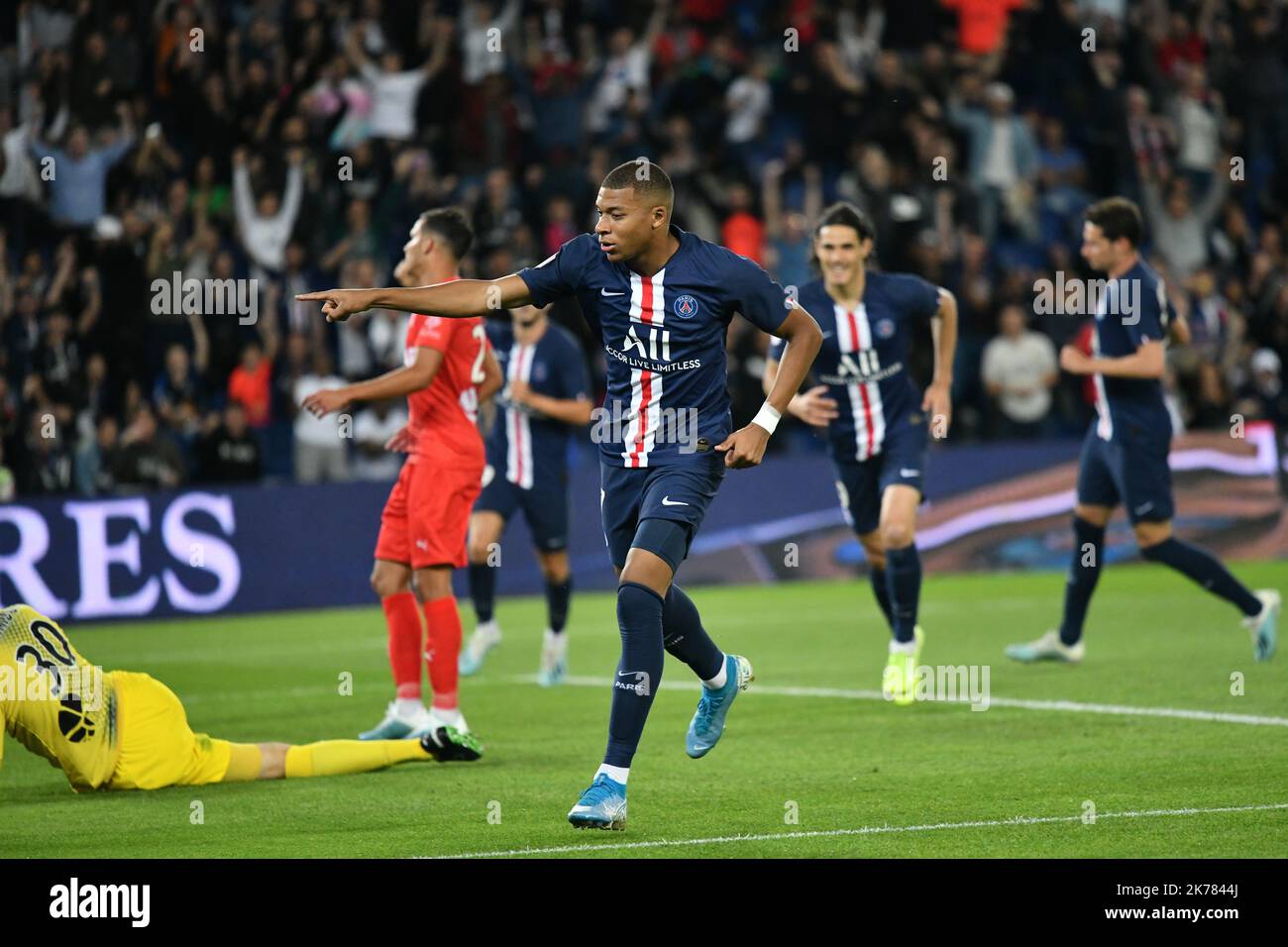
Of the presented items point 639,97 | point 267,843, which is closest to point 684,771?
point 267,843

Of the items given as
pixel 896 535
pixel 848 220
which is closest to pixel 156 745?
pixel 896 535

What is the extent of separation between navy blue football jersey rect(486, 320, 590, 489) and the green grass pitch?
4.43 ft

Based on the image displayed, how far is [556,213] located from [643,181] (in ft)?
41.2

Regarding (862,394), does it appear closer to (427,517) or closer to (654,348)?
(427,517)

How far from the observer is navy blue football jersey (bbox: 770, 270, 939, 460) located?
433 inches

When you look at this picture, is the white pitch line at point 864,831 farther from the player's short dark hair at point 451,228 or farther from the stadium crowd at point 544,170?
the stadium crowd at point 544,170

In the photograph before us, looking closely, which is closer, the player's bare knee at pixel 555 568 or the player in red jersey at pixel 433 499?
the player in red jersey at pixel 433 499

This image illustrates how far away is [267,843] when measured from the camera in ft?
22.0

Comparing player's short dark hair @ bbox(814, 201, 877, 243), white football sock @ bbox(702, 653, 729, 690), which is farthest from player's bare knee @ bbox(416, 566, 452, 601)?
player's short dark hair @ bbox(814, 201, 877, 243)

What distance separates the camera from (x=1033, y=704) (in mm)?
10188

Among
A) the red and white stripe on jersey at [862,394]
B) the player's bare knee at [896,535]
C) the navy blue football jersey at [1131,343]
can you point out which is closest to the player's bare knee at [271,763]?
the player's bare knee at [896,535]

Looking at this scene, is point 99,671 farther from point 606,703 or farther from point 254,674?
point 254,674

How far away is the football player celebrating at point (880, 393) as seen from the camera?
1079 cm

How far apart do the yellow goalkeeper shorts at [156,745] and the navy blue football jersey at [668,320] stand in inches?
81.5
